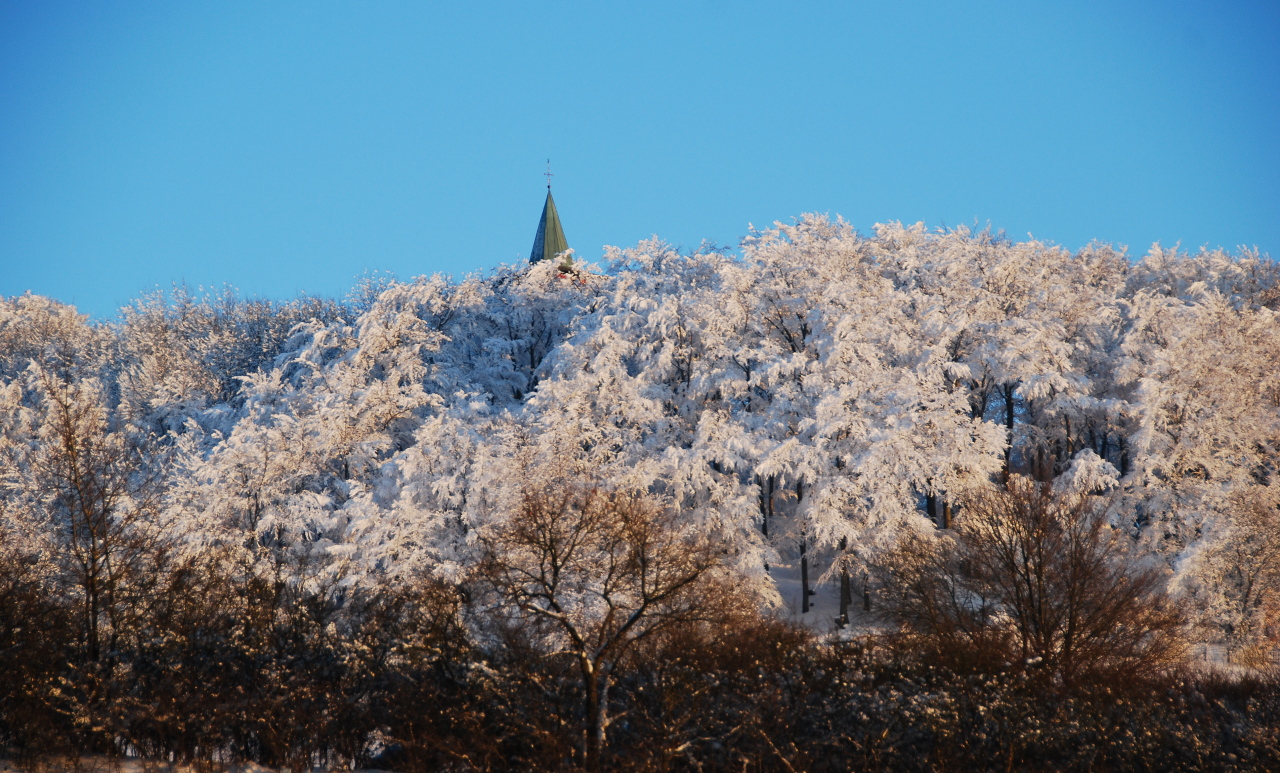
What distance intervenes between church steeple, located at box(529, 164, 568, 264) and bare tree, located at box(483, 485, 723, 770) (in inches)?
1492

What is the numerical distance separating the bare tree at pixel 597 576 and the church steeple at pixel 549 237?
3790 cm

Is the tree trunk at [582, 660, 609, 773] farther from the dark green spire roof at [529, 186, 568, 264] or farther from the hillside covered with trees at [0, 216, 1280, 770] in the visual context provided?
the dark green spire roof at [529, 186, 568, 264]

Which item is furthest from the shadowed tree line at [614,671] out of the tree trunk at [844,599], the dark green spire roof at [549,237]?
the dark green spire roof at [549,237]

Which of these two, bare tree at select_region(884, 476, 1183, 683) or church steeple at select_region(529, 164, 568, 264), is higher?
church steeple at select_region(529, 164, 568, 264)

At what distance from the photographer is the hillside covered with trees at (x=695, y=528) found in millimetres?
15844

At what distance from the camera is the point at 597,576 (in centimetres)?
1759

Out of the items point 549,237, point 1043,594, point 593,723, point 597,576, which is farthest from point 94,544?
point 549,237

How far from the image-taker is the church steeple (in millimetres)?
58281

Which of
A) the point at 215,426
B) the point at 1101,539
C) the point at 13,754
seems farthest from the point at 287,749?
the point at 215,426

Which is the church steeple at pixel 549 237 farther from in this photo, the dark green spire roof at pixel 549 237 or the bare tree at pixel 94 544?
the bare tree at pixel 94 544

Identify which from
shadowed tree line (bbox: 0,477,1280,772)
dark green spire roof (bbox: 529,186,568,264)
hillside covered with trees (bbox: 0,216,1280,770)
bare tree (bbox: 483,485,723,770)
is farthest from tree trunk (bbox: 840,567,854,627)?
dark green spire roof (bbox: 529,186,568,264)

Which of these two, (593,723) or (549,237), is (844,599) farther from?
(549,237)

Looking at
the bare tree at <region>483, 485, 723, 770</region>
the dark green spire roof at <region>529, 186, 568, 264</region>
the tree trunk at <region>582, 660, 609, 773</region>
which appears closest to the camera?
the tree trunk at <region>582, 660, 609, 773</region>

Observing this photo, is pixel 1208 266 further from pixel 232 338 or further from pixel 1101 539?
pixel 232 338
